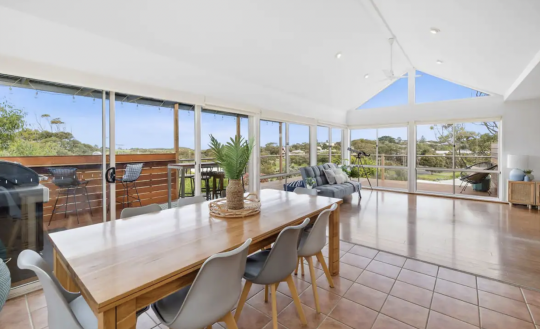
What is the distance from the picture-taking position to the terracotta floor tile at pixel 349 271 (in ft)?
8.35

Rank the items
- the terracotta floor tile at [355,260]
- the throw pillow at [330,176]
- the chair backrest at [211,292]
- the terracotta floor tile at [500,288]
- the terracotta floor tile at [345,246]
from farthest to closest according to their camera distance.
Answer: the throw pillow at [330,176]
the terracotta floor tile at [345,246]
the terracotta floor tile at [355,260]
the terracotta floor tile at [500,288]
the chair backrest at [211,292]

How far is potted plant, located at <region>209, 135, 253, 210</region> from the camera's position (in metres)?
2.07

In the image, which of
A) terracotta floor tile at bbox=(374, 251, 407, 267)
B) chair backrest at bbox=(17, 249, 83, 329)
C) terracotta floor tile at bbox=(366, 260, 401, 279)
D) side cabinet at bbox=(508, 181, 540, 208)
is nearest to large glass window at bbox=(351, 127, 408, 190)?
side cabinet at bbox=(508, 181, 540, 208)

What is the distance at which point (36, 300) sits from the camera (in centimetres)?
224

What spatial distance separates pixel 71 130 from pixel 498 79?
7079 mm

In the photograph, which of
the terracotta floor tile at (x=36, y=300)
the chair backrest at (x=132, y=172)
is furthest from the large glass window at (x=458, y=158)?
the terracotta floor tile at (x=36, y=300)

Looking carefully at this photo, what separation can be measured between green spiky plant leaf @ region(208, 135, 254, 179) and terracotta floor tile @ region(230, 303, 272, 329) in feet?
3.56

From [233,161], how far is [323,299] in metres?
1.42

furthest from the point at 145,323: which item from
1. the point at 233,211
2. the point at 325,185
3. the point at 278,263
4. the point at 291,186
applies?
the point at 325,185

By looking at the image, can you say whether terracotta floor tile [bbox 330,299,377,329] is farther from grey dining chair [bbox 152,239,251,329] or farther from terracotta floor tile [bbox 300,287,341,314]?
grey dining chair [bbox 152,239,251,329]

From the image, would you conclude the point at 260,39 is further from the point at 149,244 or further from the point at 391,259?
the point at 391,259

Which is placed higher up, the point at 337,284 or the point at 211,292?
the point at 211,292

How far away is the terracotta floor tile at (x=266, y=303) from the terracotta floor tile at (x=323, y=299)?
15 cm

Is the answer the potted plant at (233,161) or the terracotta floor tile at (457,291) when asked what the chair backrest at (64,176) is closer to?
the potted plant at (233,161)
